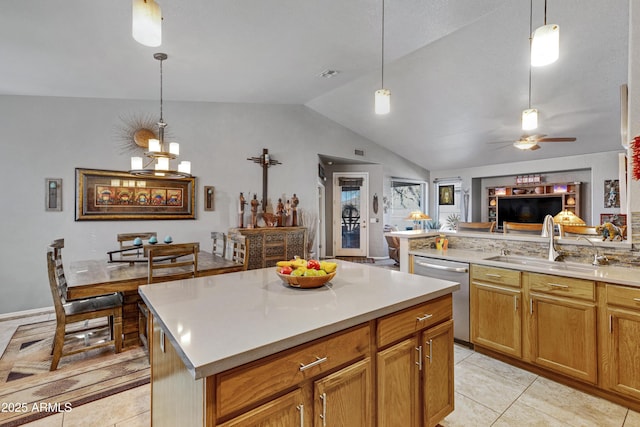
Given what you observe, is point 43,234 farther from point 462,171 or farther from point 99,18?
point 462,171

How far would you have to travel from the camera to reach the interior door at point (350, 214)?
798cm

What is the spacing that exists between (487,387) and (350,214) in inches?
234

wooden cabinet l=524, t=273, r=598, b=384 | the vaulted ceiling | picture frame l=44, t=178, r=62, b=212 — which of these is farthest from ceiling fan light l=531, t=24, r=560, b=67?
picture frame l=44, t=178, r=62, b=212

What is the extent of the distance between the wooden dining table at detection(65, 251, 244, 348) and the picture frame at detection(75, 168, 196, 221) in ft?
3.48

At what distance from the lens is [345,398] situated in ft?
3.97

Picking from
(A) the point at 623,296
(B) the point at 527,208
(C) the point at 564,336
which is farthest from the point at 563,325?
(B) the point at 527,208

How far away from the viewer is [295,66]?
393cm

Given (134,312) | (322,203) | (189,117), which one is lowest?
(134,312)

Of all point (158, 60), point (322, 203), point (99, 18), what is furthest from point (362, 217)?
point (99, 18)

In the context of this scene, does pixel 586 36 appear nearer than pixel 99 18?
No

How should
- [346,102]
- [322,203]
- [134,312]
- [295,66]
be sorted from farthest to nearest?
[322,203]
[346,102]
[295,66]
[134,312]

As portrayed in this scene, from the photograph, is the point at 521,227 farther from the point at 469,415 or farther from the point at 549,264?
the point at 469,415

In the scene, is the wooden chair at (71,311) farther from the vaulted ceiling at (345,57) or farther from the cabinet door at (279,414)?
the cabinet door at (279,414)

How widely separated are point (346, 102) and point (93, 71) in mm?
3948
